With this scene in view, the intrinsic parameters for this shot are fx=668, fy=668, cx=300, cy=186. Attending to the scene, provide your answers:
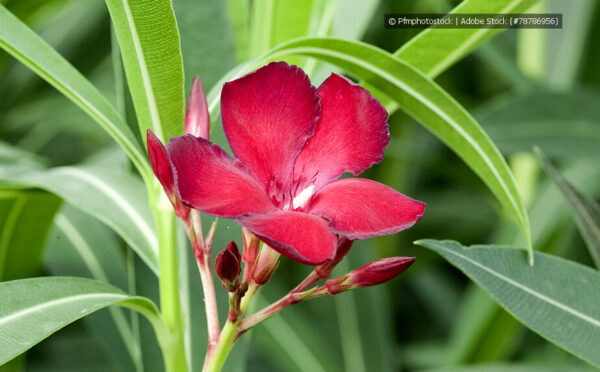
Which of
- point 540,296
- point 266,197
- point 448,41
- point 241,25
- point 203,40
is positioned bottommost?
point 540,296

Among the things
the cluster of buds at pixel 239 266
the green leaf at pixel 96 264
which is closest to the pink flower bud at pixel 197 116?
the cluster of buds at pixel 239 266

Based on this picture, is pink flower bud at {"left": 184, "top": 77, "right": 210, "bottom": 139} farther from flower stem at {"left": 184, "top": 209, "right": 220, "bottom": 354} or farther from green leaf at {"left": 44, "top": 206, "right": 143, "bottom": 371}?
green leaf at {"left": 44, "top": 206, "right": 143, "bottom": 371}

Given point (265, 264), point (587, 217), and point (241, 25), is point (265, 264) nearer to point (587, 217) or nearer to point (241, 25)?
point (587, 217)

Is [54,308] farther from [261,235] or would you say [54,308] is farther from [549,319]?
[549,319]

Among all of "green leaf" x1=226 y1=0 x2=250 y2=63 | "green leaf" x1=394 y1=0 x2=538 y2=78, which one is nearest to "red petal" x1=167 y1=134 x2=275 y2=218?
"green leaf" x1=394 y1=0 x2=538 y2=78

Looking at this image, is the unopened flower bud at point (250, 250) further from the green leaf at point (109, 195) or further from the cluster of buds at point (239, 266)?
the green leaf at point (109, 195)

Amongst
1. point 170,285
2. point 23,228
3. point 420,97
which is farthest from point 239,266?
point 23,228
